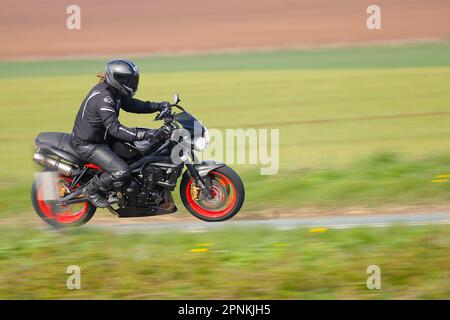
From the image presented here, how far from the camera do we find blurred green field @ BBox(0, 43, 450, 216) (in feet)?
38.4

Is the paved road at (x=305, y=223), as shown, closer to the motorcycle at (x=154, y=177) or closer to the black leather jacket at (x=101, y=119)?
the motorcycle at (x=154, y=177)

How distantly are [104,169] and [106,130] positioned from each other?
0.48 m

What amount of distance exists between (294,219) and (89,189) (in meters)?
2.68

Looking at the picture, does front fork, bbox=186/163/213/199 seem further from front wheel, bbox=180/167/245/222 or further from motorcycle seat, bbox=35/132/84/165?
motorcycle seat, bbox=35/132/84/165

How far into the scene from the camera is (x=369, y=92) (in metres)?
24.0

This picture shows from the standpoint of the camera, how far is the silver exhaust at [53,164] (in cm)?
989

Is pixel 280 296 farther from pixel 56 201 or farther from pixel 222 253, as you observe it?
pixel 56 201

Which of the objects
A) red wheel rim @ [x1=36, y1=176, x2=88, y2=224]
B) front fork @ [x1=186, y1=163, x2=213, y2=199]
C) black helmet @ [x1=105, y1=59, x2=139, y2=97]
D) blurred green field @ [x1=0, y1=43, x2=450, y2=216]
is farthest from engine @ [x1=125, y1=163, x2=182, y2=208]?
blurred green field @ [x1=0, y1=43, x2=450, y2=216]

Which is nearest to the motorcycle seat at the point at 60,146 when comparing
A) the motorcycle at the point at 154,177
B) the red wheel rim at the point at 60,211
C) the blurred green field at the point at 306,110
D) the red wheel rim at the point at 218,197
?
the motorcycle at the point at 154,177

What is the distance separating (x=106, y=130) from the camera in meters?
9.65

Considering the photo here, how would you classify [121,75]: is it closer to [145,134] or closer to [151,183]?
[145,134]

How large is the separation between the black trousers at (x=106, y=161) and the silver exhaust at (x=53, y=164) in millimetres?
300

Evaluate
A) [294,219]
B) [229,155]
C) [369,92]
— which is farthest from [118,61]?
[369,92]
